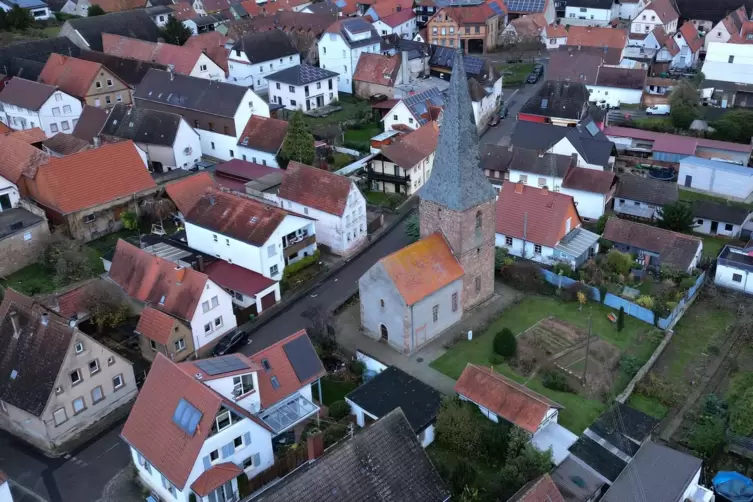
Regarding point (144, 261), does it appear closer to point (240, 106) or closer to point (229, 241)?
point (229, 241)

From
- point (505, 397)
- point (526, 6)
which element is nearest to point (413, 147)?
point (505, 397)

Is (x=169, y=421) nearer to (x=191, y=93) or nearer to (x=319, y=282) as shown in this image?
(x=319, y=282)

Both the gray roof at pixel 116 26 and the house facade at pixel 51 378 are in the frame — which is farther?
the gray roof at pixel 116 26

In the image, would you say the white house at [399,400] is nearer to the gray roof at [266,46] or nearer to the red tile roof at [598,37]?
the gray roof at [266,46]

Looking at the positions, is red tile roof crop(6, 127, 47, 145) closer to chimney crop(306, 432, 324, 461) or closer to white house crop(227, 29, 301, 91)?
white house crop(227, 29, 301, 91)

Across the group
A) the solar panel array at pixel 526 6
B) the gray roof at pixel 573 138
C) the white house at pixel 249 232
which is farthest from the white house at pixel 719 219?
the solar panel array at pixel 526 6

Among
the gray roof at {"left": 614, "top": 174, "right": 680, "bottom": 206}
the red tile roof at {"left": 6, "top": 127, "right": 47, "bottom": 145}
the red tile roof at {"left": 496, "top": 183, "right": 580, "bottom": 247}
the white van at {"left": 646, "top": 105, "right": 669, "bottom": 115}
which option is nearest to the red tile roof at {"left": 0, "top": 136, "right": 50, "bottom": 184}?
the red tile roof at {"left": 6, "top": 127, "right": 47, "bottom": 145}
